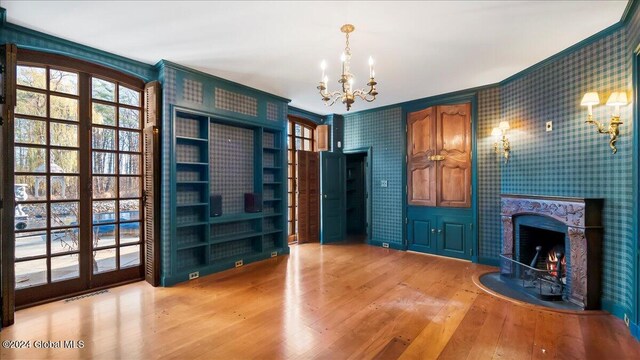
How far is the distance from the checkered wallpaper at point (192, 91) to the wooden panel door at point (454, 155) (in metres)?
3.94

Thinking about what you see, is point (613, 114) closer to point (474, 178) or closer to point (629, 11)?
point (629, 11)

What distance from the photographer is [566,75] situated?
11.3 ft

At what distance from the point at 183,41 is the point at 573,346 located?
4715 mm

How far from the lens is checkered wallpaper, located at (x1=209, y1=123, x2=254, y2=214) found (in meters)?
4.53

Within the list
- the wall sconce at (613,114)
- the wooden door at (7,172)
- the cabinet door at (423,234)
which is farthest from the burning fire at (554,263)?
the wooden door at (7,172)

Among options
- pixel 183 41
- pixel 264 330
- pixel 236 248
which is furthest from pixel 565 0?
pixel 236 248

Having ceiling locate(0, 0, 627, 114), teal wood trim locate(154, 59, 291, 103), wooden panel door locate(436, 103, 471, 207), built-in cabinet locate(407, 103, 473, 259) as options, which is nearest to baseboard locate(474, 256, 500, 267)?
built-in cabinet locate(407, 103, 473, 259)

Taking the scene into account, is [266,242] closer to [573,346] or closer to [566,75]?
[573,346]

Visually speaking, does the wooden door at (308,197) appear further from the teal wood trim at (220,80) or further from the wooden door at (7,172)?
the wooden door at (7,172)

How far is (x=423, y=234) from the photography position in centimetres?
545

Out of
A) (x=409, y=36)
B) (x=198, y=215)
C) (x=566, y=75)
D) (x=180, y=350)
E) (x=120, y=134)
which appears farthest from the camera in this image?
(x=198, y=215)

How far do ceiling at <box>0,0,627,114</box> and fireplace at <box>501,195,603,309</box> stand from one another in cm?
185

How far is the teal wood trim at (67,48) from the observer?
289cm

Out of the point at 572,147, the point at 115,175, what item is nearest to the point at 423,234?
the point at 572,147
